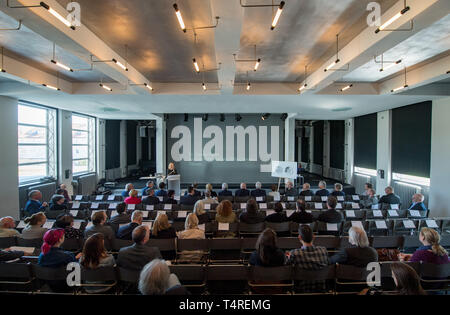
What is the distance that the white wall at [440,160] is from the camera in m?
7.45

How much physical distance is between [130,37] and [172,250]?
409 cm

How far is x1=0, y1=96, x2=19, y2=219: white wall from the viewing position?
711cm

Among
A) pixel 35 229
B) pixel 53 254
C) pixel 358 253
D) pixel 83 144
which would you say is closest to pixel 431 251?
pixel 358 253

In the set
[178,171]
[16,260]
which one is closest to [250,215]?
[16,260]

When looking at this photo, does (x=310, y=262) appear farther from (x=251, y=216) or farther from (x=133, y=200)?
(x=133, y=200)

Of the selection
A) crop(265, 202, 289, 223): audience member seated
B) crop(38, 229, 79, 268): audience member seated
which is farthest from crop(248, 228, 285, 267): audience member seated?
crop(38, 229, 79, 268): audience member seated

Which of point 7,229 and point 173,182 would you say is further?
point 173,182

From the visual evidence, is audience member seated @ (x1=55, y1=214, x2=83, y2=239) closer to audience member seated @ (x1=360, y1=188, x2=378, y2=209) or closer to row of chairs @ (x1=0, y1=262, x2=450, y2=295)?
row of chairs @ (x1=0, y1=262, x2=450, y2=295)

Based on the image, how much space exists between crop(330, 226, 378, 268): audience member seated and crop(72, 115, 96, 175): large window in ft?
40.9

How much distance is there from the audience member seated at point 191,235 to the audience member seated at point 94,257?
3.41 ft

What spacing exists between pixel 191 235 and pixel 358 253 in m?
2.21

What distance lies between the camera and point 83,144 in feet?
41.2

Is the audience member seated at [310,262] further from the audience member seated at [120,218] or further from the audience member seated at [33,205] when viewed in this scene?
the audience member seated at [33,205]

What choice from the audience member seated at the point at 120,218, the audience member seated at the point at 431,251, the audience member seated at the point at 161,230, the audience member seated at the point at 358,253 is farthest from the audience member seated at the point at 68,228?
the audience member seated at the point at 431,251
